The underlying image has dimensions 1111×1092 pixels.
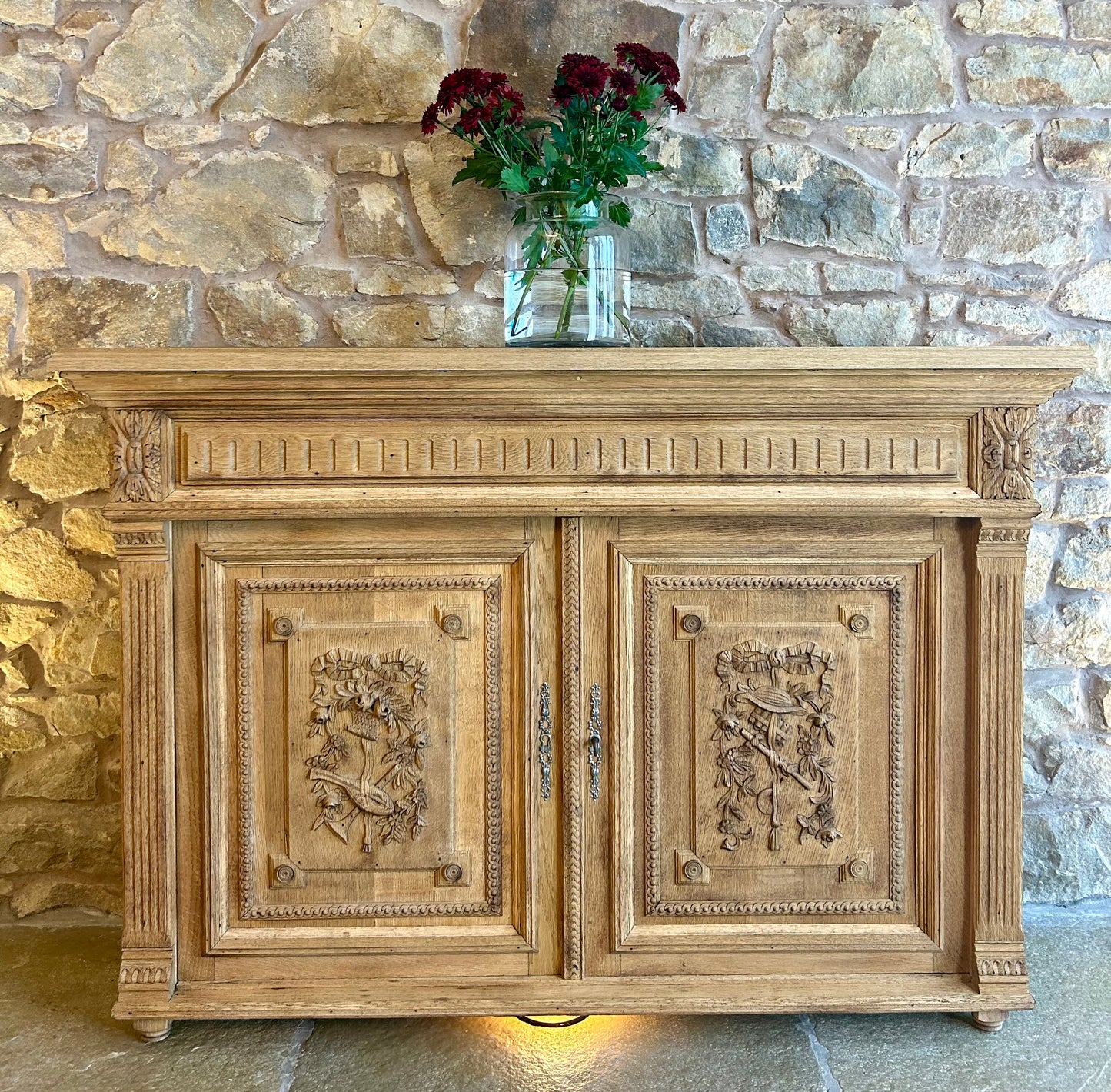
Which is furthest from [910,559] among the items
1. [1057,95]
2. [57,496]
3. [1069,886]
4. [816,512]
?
[57,496]

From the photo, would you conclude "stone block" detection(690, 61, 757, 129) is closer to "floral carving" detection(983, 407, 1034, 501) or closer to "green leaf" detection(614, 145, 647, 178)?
"green leaf" detection(614, 145, 647, 178)

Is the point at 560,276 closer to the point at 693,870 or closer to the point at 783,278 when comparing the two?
the point at 783,278

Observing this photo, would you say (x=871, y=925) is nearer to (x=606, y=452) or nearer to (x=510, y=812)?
Answer: (x=510, y=812)

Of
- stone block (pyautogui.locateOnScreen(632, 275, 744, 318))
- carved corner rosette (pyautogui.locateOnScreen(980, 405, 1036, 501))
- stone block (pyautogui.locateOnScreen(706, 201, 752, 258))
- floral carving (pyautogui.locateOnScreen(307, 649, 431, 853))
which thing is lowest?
floral carving (pyautogui.locateOnScreen(307, 649, 431, 853))

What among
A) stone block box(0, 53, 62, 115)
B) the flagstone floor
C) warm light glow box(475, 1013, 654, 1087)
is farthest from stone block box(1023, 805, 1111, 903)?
stone block box(0, 53, 62, 115)

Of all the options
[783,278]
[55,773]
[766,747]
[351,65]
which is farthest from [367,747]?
[351,65]

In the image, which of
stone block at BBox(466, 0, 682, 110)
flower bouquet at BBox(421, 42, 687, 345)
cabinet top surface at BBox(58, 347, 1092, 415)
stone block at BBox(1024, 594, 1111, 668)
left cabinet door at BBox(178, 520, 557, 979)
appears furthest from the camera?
stone block at BBox(1024, 594, 1111, 668)

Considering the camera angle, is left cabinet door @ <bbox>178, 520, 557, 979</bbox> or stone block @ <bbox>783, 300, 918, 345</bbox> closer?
left cabinet door @ <bbox>178, 520, 557, 979</bbox>

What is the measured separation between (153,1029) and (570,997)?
773 mm

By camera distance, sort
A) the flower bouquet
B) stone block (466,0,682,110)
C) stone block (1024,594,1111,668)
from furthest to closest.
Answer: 1. stone block (1024,594,1111,668)
2. stone block (466,0,682,110)
3. the flower bouquet

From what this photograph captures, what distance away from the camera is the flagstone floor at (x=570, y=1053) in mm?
1564

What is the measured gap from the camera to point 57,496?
2061 mm

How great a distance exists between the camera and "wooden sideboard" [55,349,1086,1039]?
1625 mm

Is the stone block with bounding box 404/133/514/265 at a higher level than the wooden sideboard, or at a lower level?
higher
